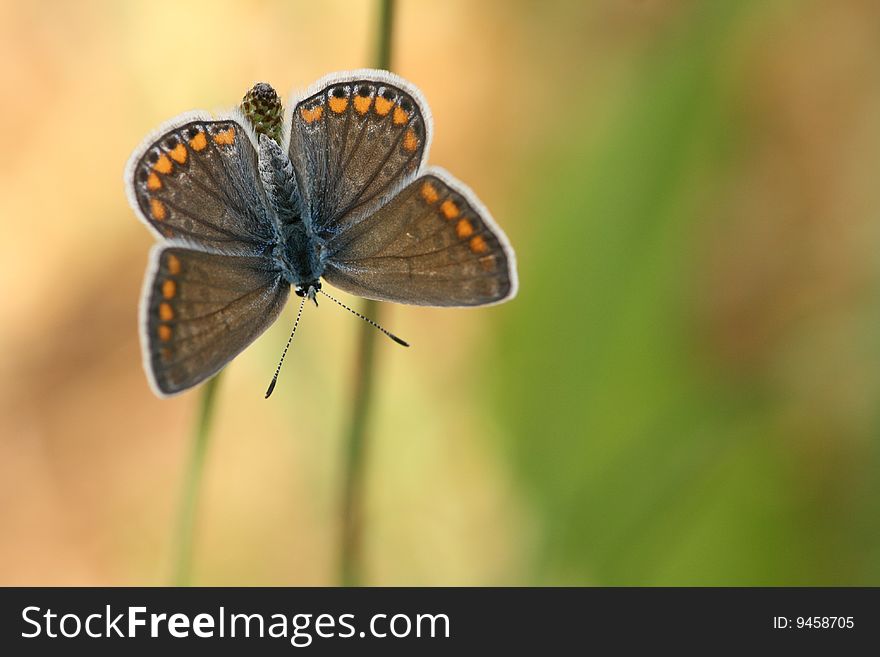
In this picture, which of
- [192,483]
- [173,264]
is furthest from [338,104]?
[192,483]

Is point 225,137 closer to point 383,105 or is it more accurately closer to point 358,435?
point 383,105

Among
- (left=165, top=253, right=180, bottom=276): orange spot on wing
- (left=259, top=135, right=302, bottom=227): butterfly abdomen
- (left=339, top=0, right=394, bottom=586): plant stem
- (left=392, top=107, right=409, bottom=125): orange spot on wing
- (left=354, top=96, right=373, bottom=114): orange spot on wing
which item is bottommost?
(left=339, top=0, right=394, bottom=586): plant stem

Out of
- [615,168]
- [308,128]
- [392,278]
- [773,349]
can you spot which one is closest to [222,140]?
[308,128]

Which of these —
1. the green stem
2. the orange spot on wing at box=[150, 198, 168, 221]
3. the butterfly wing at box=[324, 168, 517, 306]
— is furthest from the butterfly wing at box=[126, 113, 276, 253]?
the green stem

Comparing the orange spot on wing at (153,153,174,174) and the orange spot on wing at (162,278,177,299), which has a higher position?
the orange spot on wing at (153,153,174,174)

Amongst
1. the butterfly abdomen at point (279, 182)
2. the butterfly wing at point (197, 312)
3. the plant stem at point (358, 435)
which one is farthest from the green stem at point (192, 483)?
the butterfly abdomen at point (279, 182)

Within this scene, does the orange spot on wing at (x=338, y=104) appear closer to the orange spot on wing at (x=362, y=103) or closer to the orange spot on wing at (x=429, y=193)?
the orange spot on wing at (x=362, y=103)

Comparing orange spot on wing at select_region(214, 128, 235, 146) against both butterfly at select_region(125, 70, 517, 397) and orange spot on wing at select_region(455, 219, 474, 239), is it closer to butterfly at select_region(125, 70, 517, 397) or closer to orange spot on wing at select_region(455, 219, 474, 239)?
butterfly at select_region(125, 70, 517, 397)
